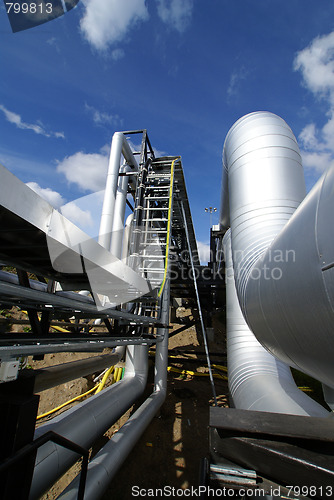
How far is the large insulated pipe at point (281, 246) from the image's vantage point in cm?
94

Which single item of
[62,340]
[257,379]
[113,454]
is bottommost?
[113,454]

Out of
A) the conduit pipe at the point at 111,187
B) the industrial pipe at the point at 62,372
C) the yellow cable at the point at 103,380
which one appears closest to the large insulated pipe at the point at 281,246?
the industrial pipe at the point at 62,372

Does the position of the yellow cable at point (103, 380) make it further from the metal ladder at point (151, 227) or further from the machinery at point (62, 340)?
the metal ladder at point (151, 227)

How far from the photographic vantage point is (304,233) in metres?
1.03

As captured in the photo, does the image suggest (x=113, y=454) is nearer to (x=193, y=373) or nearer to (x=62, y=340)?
(x=62, y=340)

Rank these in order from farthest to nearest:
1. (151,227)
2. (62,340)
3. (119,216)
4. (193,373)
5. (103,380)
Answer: (193,373) → (151,227) → (119,216) → (103,380) → (62,340)

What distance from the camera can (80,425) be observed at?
2.50m

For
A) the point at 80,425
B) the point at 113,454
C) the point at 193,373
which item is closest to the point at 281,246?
the point at 80,425

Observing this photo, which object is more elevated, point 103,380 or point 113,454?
point 103,380

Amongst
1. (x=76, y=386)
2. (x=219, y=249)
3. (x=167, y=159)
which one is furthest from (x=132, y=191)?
(x=76, y=386)

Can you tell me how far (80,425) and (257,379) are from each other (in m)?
1.89

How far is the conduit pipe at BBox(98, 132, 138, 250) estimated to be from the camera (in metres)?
4.87

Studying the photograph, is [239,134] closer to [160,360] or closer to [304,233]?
[304,233]

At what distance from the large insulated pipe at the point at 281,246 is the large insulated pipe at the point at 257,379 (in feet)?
2.09
